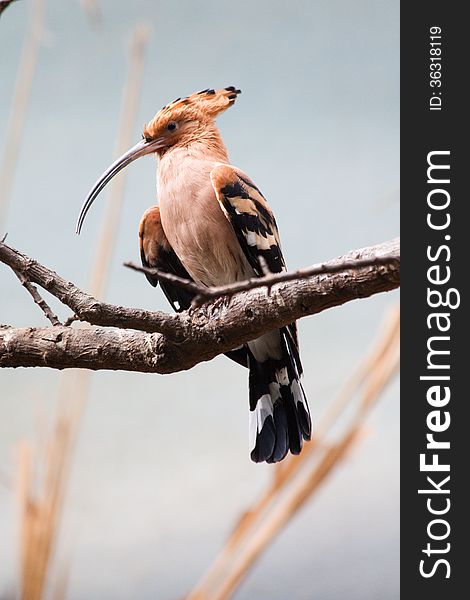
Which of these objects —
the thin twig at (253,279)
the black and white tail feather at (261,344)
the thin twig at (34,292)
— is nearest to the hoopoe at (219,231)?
the black and white tail feather at (261,344)

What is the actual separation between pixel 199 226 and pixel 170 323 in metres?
0.31

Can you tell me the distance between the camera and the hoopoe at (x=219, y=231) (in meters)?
1.04

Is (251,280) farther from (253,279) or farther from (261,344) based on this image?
(261,344)

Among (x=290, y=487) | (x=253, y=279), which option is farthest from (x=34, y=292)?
(x=290, y=487)

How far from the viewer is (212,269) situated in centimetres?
108

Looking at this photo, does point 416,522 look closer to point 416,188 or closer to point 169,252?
point 416,188

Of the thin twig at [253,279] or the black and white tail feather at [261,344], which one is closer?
the thin twig at [253,279]

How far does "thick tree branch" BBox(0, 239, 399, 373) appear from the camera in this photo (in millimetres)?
680

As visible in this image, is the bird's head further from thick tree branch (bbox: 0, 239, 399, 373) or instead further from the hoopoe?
thick tree branch (bbox: 0, 239, 399, 373)

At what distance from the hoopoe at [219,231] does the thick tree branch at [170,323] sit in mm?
241

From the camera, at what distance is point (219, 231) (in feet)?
3.47

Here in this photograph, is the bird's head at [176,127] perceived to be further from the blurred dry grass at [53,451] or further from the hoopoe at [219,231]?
the blurred dry grass at [53,451]

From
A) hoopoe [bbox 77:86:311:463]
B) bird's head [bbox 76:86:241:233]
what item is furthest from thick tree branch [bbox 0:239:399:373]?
bird's head [bbox 76:86:241:233]

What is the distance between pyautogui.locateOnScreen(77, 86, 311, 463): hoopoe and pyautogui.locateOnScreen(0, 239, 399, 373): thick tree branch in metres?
0.24
